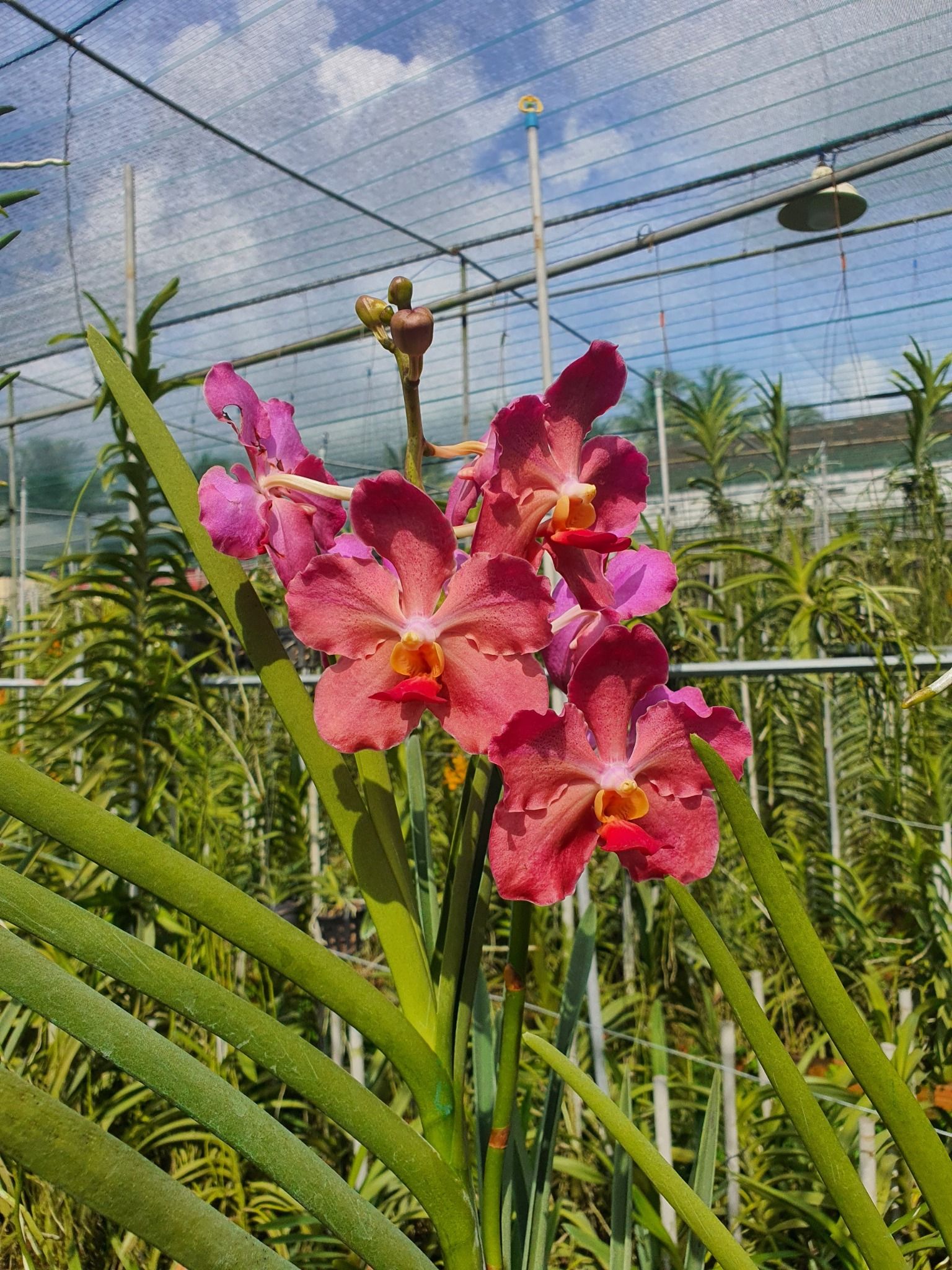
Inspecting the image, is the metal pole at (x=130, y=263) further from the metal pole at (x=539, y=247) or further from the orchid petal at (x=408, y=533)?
the orchid petal at (x=408, y=533)

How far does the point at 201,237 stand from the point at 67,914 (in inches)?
190

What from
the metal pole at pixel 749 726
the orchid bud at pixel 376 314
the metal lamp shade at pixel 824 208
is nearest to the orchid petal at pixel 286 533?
the orchid bud at pixel 376 314

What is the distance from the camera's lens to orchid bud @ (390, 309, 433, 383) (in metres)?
0.40

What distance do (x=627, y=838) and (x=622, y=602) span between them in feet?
0.42

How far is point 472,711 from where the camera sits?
0.39 meters

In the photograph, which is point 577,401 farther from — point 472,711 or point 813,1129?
point 813,1129

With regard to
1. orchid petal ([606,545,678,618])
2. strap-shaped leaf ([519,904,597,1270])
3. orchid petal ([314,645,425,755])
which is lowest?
strap-shaped leaf ([519,904,597,1270])

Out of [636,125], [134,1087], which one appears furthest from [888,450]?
[134,1087]

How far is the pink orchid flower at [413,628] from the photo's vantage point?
0.37 meters

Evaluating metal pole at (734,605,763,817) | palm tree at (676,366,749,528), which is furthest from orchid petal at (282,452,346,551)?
palm tree at (676,366,749,528)

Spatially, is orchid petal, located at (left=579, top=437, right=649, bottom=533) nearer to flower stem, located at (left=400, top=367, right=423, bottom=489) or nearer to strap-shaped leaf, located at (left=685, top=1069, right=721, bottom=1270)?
flower stem, located at (left=400, top=367, right=423, bottom=489)

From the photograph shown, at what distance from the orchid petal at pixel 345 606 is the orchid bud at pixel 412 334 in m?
0.10

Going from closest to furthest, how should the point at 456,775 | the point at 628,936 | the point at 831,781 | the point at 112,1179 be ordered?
the point at 112,1179
the point at 628,936
the point at 831,781
the point at 456,775

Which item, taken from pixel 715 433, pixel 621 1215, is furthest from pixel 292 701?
pixel 715 433
